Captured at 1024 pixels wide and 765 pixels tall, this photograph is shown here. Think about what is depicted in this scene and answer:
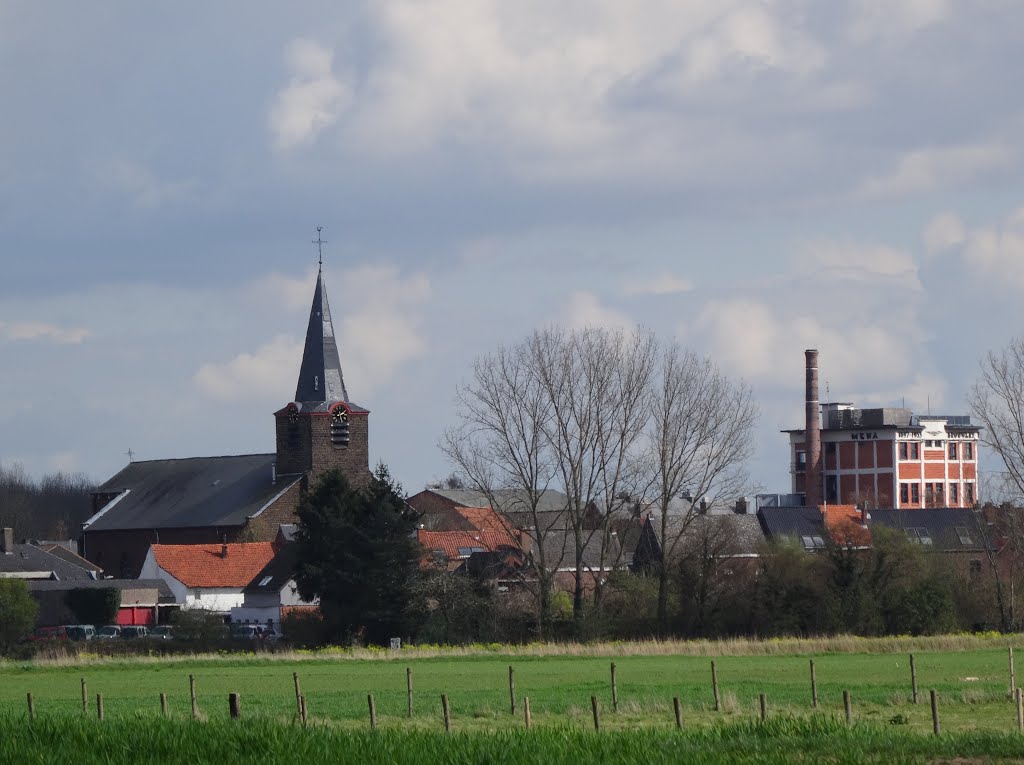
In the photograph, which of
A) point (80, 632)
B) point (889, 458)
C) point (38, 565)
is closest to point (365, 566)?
point (80, 632)

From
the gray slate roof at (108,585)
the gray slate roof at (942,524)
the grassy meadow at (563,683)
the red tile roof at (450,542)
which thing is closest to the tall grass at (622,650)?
the grassy meadow at (563,683)

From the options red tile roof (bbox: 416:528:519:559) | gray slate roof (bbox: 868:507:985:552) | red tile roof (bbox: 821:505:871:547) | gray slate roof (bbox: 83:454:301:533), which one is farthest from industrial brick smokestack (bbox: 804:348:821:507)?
gray slate roof (bbox: 83:454:301:533)

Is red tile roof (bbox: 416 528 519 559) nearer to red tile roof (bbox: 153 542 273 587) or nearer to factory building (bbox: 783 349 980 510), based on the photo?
red tile roof (bbox: 153 542 273 587)

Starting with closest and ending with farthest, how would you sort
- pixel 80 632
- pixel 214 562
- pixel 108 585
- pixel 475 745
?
pixel 475 745 → pixel 80 632 → pixel 108 585 → pixel 214 562

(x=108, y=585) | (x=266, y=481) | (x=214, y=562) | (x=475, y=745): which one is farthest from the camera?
(x=266, y=481)

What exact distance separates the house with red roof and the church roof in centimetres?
1203

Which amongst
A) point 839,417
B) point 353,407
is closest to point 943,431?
point 839,417

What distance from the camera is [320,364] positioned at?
98562 millimetres

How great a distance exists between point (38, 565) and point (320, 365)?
20799 millimetres

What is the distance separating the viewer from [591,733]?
1881 cm

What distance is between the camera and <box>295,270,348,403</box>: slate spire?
9831cm

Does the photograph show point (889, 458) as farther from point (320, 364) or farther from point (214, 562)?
point (214, 562)

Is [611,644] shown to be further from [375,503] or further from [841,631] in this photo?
[375,503]

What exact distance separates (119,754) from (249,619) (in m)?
62.5
